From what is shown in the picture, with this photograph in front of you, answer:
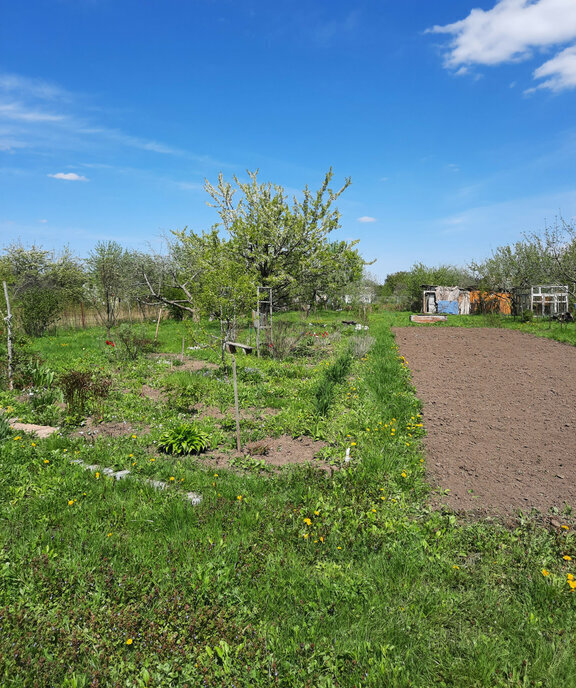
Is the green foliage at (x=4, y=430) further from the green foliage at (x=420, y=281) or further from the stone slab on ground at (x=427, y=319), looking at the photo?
the green foliage at (x=420, y=281)

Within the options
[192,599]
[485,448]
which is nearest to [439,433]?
[485,448]

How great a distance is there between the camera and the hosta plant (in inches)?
212

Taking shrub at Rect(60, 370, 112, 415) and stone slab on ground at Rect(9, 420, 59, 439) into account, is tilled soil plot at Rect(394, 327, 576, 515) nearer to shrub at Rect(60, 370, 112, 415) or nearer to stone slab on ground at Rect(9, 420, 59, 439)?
stone slab on ground at Rect(9, 420, 59, 439)

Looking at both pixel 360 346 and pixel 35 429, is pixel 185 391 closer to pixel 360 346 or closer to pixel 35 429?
pixel 35 429

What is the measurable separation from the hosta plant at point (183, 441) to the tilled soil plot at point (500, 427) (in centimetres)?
293

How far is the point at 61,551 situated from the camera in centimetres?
330

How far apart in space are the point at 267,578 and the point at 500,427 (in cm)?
451

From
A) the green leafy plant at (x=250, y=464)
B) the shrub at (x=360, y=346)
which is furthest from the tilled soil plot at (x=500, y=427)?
the green leafy plant at (x=250, y=464)

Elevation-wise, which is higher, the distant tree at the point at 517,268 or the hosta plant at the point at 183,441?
→ the distant tree at the point at 517,268

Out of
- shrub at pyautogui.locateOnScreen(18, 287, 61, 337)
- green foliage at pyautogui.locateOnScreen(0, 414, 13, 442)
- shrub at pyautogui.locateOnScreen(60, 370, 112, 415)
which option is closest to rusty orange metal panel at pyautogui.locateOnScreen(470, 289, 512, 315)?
shrub at pyautogui.locateOnScreen(18, 287, 61, 337)

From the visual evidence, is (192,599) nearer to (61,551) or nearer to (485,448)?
(61,551)

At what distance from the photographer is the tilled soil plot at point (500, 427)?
4.32 m

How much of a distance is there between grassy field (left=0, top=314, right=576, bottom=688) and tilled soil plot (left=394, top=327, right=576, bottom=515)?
1.38 ft

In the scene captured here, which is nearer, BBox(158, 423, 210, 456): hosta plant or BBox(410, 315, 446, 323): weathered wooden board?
BBox(158, 423, 210, 456): hosta plant
